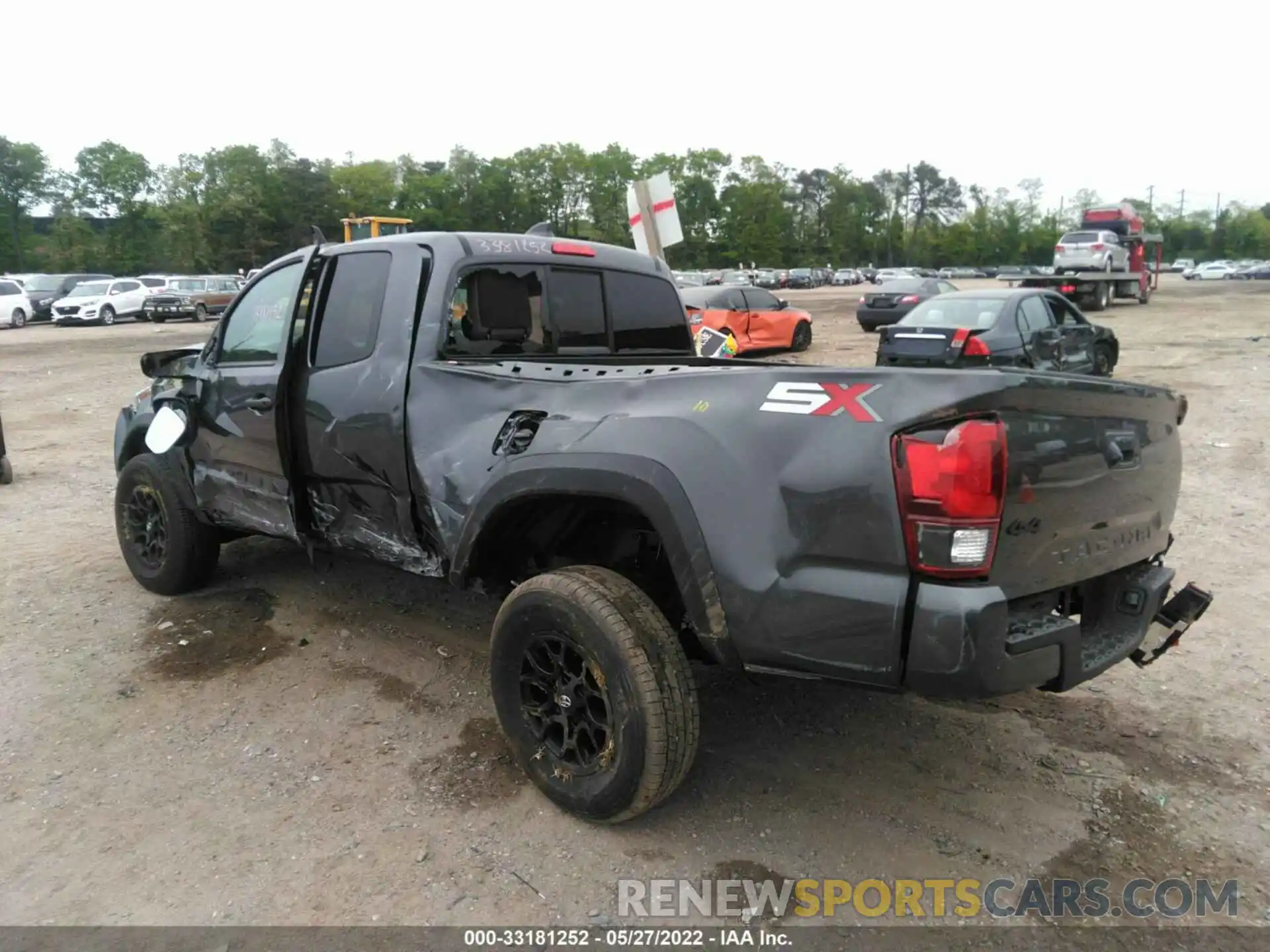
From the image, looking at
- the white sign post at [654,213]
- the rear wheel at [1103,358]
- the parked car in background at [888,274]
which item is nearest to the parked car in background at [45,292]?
the white sign post at [654,213]

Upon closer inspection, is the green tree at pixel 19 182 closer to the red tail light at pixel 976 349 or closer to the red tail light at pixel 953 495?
the red tail light at pixel 976 349

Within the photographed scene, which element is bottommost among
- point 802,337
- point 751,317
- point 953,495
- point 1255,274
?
point 1255,274

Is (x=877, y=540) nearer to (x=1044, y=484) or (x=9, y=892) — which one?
(x=1044, y=484)

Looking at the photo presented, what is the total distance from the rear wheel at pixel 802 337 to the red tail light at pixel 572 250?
15014mm

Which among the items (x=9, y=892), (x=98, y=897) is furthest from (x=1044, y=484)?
(x=9, y=892)

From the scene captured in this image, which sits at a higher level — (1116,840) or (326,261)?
(326,261)

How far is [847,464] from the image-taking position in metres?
2.38

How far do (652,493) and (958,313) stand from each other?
10.8 metres

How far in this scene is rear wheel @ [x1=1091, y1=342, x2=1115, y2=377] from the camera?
13.1 meters

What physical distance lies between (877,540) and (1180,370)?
584 inches

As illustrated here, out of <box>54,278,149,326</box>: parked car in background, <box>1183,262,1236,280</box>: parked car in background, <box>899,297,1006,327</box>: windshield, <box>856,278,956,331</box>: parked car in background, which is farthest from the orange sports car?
<box>1183,262,1236,280</box>: parked car in background

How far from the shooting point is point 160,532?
199 inches

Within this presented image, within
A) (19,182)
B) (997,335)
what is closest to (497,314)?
(997,335)
